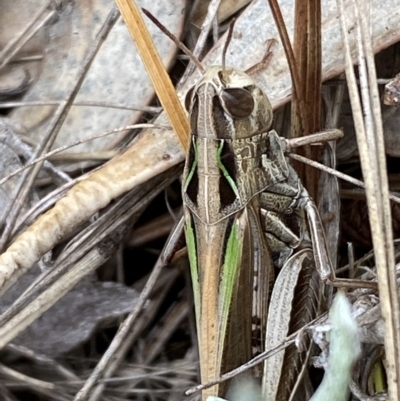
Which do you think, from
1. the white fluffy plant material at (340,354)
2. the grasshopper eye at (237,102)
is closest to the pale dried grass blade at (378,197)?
the white fluffy plant material at (340,354)

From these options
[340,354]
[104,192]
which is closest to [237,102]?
[104,192]

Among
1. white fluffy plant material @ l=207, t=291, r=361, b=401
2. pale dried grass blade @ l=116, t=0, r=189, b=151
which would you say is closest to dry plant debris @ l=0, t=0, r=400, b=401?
pale dried grass blade @ l=116, t=0, r=189, b=151

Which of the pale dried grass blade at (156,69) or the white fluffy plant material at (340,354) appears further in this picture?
the pale dried grass blade at (156,69)

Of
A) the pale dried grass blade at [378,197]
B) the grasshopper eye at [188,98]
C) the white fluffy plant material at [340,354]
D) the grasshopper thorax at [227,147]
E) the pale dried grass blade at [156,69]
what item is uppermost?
the pale dried grass blade at [156,69]

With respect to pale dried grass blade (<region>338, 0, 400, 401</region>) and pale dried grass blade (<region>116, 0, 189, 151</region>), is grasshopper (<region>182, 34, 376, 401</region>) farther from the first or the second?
pale dried grass blade (<region>338, 0, 400, 401</region>)

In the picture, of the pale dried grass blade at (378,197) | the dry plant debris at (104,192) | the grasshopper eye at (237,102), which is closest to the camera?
the pale dried grass blade at (378,197)

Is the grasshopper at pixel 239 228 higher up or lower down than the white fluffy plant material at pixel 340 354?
higher up

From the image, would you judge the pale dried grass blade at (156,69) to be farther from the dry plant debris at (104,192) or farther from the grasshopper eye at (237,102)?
the grasshopper eye at (237,102)
